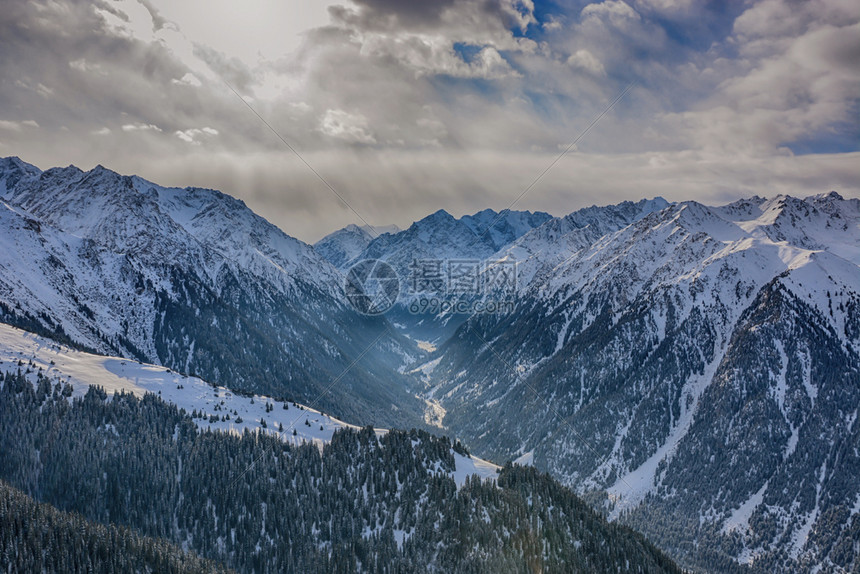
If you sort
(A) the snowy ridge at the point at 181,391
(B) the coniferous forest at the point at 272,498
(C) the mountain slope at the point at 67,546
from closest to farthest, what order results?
1. (C) the mountain slope at the point at 67,546
2. (B) the coniferous forest at the point at 272,498
3. (A) the snowy ridge at the point at 181,391

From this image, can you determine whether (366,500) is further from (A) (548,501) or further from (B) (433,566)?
(A) (548,501)

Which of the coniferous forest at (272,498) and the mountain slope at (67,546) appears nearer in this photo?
the mountain slope at (67,546)

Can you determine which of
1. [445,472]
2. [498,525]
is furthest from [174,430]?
[498,525]

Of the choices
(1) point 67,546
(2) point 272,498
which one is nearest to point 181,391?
(2) point 272,498

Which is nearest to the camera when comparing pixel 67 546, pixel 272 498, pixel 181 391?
pixel 67 546

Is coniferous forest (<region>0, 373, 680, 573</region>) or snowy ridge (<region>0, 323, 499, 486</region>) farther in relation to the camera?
snowy ridge (<region>0, 323, 499, 486</region>)

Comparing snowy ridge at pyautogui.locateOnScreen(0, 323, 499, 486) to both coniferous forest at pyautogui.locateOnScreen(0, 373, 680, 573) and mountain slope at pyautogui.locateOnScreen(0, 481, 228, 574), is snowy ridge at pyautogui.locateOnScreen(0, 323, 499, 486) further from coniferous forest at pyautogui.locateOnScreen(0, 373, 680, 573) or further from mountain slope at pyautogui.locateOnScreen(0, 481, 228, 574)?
mountain slope at pyautogui.locateOnScreen(0, 481, 228, 574)

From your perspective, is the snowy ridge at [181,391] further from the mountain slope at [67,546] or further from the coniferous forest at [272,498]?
the mountain slope at [67,546]

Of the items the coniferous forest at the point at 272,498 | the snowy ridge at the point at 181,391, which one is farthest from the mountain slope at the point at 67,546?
the snowy ridge at the point at 181,391

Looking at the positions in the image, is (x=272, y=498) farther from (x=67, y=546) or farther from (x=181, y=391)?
(x=181, y=391)

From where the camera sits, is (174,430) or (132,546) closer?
(132,546)

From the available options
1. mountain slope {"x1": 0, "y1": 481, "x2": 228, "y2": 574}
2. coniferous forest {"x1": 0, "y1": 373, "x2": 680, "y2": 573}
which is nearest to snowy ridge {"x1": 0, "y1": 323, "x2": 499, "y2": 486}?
coniferous forest {"x1": 0, "y1": 373, "x2": 680, "y2": 573}
